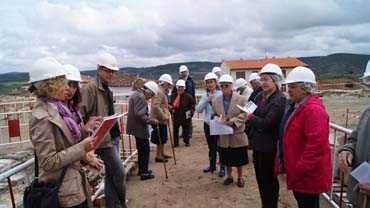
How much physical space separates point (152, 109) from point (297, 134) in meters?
3.85

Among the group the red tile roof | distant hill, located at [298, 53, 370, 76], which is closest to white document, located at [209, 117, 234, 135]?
the red tile roof

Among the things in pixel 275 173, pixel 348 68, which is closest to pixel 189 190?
pixel 275 173

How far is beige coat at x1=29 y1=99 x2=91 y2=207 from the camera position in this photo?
191 cm

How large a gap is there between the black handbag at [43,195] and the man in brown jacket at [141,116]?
2697mm

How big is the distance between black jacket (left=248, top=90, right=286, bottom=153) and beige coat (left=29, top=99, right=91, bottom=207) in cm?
205

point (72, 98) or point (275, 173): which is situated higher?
point (72, 98)

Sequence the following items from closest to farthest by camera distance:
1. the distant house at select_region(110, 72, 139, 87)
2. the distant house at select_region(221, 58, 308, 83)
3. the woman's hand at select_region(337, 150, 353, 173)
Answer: the woman's hand at select_region(337, 150, 353, 173), the distant house at select_region(110, 72, 139, 87), the distant house at select_region(221, 58, 308, 83)

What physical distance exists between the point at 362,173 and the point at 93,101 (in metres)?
2.63

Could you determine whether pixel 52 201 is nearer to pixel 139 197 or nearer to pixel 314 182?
pixel 314 182

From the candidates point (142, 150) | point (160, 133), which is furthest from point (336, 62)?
point (142, 150)

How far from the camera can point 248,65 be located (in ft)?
157

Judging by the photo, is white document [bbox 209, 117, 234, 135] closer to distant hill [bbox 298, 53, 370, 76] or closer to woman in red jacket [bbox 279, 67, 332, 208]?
woman in red jacket [bbox 279, 67, 332, 208]

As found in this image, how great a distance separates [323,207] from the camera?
4027 millimetres

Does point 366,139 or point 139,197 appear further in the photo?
point 139,197
